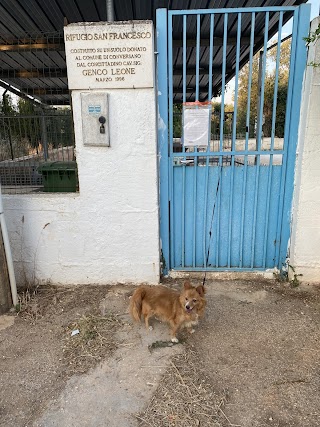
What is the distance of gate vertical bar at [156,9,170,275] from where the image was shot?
3273mm

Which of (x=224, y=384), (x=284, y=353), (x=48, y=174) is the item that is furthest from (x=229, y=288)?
(x=48, y=174)

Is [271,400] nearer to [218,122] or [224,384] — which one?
[224,384]

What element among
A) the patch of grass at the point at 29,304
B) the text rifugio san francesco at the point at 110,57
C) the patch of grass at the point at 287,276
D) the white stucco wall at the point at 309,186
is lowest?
the patch of grass at the point at 29,304

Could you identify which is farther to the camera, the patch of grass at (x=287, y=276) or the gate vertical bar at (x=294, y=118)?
the patch of grass at (x=287, y=276)

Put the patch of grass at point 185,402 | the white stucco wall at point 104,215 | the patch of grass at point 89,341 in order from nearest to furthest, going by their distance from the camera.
Result: the patch of grass at point 185,402 < the patch of grass at point 89,341 < the white stucco wall at point 104,215

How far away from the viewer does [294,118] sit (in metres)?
3.45

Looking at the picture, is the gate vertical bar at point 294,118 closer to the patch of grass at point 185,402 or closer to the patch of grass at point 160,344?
the patch of grass at point 160,344

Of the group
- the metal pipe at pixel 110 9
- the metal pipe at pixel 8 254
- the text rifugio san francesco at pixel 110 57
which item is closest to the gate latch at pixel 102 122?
the text rifugio san francesco at pixel 110 57

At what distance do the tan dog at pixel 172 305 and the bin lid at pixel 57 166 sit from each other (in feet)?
5.55

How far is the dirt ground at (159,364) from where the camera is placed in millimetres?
2191

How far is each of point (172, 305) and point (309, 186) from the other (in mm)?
2108

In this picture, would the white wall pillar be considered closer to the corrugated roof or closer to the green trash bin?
the green trash bin

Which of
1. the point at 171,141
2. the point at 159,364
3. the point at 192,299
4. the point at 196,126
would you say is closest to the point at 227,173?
the point at 196,126

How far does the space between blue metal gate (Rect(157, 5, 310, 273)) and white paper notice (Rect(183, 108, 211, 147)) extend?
1 centimetres
